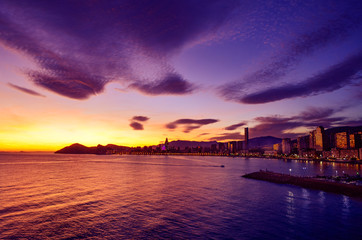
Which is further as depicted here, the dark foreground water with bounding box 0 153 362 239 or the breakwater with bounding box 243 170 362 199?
the breakwater with bounding box 243 170 362 199

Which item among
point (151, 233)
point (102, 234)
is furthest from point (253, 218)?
point (102, 234)

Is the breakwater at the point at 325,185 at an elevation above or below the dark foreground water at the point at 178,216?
above

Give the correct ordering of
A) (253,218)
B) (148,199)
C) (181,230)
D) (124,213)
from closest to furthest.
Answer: (181,230), (253,218), (124,213), (148,199)

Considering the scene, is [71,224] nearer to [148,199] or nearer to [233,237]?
[148,199]

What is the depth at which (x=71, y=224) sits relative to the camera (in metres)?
31.9

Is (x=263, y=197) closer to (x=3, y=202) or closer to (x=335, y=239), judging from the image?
(x=335, y=239)

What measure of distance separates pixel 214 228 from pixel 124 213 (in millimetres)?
15971

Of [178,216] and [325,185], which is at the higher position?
[325,185]

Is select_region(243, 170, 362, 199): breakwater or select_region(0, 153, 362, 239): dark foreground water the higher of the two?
select_region(243, 170, 362, 199): breakwater

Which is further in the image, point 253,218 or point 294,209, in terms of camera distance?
point 294,209

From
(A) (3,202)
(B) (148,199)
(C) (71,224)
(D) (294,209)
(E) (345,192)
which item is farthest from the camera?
(E) (345,192)

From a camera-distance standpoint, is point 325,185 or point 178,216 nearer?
point 178,216

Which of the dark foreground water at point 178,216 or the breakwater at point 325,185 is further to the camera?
the breakwater at point 325,185

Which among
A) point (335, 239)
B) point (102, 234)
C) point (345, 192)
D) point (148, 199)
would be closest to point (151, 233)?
point (102, 234)
